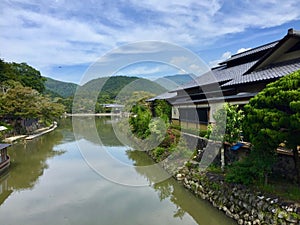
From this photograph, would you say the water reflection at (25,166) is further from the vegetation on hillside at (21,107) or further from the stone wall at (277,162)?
the stone wall at (277,162)

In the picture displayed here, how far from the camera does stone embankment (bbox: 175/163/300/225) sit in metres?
5.16

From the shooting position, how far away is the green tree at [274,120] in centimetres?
521

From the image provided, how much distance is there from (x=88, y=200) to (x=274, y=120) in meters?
6.09

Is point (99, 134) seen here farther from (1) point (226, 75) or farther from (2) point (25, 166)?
(1) point (226, 75)

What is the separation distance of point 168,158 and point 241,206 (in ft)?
18.6

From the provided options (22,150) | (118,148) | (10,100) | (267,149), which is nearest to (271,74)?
(267,149)

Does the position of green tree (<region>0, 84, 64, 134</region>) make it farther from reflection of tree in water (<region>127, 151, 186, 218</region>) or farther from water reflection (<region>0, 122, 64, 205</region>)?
→ reflection of tree in water (<region>127, 151, 186, 218</region>)

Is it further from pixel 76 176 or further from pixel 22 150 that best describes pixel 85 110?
pixel 76 176

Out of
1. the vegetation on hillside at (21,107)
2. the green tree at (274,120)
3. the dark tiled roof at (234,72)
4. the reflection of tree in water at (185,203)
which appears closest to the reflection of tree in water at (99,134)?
the vegetation on hillside at (21,107)

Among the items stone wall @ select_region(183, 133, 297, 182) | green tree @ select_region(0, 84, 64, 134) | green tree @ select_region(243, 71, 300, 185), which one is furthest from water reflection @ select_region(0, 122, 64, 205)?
green tree @ select_region(243, 71, 300, 185)

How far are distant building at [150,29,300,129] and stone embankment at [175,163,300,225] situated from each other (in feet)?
11.6

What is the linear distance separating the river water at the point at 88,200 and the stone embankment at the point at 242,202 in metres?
0.27

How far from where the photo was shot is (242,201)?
6.18m

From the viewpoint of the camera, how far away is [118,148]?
58.7 ft
